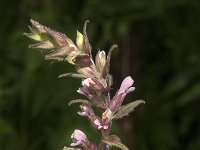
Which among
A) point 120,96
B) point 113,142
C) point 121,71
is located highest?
point 121,71

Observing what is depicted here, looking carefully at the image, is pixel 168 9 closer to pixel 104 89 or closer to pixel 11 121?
pixel 11 121

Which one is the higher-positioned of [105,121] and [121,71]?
[121,71]

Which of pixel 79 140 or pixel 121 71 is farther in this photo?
pixel 121 71

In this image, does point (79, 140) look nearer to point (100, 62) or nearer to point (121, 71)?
point (100, 62)

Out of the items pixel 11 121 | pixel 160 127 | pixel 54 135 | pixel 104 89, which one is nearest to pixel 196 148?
pixel 160 127

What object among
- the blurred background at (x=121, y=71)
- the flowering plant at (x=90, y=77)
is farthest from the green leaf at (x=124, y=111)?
the blurred background at (x=121, y=71)

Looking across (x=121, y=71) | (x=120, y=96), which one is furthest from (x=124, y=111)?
(x=121, y=71)

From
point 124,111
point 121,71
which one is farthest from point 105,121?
point 121,71
